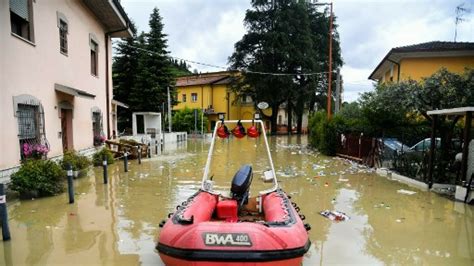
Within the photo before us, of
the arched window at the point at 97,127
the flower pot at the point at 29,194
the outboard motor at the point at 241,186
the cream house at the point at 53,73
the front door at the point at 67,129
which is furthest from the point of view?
the arched window at the point at 97,127

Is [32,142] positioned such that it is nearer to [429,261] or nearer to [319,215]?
[319,215]

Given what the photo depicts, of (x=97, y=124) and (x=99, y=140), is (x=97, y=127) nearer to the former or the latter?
(x=97, y=124)

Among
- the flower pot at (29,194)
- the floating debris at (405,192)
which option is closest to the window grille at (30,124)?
the flower pot at (29,194)

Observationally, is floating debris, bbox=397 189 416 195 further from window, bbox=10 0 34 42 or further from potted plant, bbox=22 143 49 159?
window, bbox=10 0 34 42

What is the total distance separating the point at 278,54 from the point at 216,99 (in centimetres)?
1064

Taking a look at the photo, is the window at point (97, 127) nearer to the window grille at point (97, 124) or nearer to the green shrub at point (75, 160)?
the window grille at point (97, 124)

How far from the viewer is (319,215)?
19.5 feet

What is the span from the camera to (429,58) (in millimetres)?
16172

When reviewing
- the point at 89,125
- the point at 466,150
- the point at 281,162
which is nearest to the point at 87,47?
the point at 89,125

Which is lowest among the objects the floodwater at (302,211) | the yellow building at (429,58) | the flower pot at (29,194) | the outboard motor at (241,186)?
the floodwater at (302,211)

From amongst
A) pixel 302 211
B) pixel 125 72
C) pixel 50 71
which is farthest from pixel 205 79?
pixel 302 211

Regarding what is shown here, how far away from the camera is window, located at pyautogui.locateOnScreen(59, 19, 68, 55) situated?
31.2 ft

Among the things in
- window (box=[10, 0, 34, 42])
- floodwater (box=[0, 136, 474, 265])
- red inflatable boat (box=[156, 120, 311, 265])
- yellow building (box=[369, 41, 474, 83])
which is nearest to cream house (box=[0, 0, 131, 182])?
window (box=[10, 0, 34, 42])

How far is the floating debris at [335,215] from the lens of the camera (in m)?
5.70
